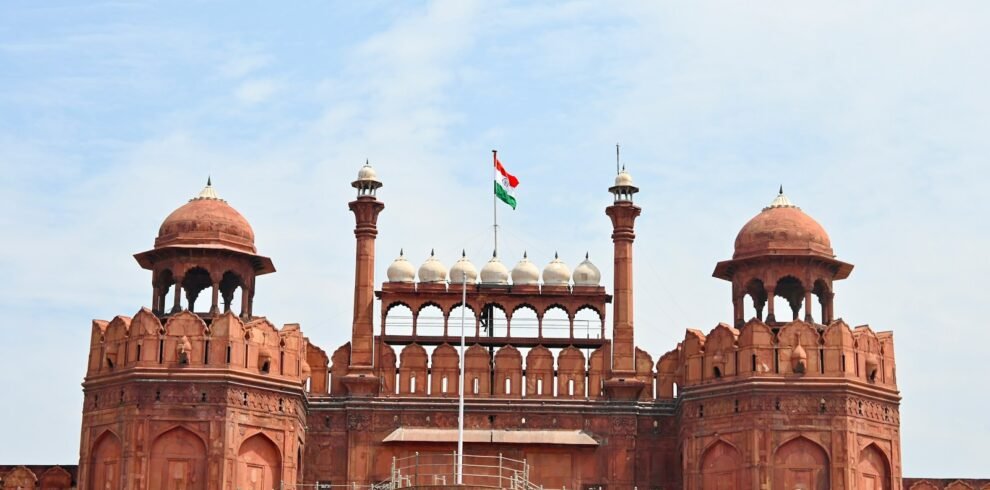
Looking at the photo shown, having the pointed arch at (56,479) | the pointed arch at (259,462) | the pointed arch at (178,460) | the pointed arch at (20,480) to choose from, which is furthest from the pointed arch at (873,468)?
the pointed arch at (20,480)

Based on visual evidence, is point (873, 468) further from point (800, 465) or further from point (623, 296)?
point (623, 296)

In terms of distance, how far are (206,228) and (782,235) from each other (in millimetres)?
15154

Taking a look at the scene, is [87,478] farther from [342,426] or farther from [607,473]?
[607,473]

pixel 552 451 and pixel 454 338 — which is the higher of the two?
pixel 454 338

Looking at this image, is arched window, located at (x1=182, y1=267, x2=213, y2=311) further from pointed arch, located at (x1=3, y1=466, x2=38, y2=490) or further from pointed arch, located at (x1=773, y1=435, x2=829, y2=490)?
pointed arch, located at (x1=773, y1=435, x2=829, y2=490)

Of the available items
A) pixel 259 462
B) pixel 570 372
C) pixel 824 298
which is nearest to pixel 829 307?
pixel 824 298

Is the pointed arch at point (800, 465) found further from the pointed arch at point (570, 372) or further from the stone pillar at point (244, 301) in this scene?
the stone pillar at point (244, 301)

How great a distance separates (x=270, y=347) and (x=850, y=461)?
1497cm

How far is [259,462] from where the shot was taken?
1897 inches

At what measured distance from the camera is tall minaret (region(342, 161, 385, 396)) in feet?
170

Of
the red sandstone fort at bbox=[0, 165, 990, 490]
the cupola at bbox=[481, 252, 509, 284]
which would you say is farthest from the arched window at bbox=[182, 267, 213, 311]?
the cupola at bbox=[481, 252, 509, 284]

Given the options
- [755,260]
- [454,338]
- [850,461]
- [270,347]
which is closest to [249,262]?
[270,347]

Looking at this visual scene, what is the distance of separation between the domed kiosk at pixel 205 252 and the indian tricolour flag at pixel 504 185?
7149 mm

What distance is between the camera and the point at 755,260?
50562mm
